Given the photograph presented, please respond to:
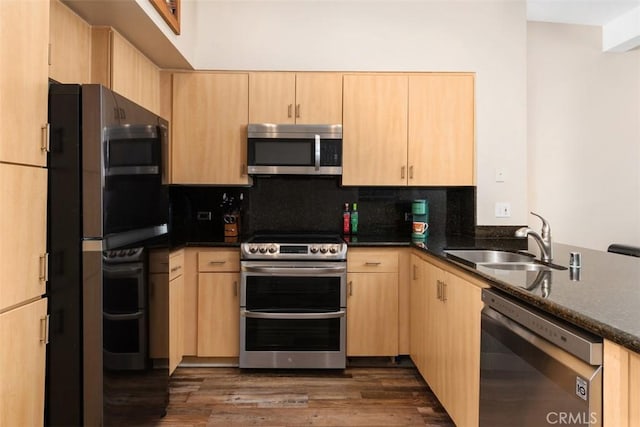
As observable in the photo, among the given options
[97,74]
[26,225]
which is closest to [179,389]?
[26,225]

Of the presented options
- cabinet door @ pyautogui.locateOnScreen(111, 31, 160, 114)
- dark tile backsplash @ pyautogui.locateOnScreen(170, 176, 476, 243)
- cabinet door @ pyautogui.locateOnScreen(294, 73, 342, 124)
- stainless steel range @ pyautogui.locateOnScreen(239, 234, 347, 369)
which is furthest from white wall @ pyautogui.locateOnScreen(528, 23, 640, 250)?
cabinet door @ pyautogui.locateOnScreen(111, 31, 160, 114)

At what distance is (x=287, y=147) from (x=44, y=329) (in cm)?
190

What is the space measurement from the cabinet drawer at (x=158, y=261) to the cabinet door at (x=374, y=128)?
1408 millimetres

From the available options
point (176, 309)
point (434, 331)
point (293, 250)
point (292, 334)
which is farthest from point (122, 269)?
point (434, 331)

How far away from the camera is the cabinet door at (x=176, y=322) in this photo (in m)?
2.60

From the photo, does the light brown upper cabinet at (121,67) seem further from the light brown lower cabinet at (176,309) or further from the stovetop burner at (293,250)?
the stovetop burner at (293,250)

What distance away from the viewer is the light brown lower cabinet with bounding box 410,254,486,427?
173 cm

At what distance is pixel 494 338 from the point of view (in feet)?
4.92

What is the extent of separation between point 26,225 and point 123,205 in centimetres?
38

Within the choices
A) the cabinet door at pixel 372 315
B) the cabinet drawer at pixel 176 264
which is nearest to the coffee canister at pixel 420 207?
the cabinet door at pixel 372 315

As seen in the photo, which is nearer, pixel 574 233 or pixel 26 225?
pixel 26 225

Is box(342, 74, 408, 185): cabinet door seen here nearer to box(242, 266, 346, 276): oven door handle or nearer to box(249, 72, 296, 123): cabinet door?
box(249, 72, 296, 123): cabinet door

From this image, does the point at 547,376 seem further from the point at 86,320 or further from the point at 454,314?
the point at 86,320

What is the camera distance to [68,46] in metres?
1.93
